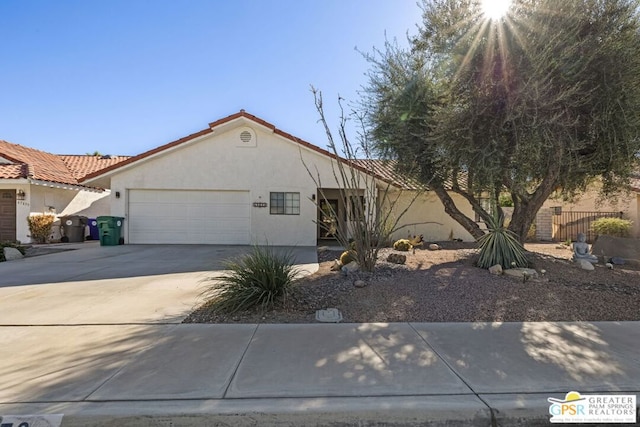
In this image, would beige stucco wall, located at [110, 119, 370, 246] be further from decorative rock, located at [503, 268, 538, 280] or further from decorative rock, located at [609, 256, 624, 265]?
decorative rock, located at [609, 256, 624, 265]

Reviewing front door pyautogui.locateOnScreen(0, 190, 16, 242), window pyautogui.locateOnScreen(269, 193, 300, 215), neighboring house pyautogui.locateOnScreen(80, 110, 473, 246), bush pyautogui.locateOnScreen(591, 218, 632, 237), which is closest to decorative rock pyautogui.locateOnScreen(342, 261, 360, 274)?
neighboring house pyautogui.locateOnScreen(80, 110, 473, 246)

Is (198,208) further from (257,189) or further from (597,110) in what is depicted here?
(597,110)

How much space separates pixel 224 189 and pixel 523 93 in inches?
469

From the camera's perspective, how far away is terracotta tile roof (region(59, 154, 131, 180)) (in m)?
21.6

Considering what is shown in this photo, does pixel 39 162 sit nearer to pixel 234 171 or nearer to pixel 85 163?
pixel 85 163

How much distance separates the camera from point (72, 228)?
1758 cm

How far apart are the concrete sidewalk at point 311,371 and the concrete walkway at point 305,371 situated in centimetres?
1

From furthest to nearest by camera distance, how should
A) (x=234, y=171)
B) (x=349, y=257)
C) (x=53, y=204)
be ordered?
(x=53, y=204), (x=234, y=171), (x=349, y=257)

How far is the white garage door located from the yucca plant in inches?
395

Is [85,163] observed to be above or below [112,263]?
above

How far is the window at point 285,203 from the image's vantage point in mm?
16031

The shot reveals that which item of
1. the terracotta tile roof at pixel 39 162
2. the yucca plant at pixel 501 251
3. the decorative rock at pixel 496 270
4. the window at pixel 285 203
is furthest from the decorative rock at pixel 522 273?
the terracotta tile roof at pixel 39 162

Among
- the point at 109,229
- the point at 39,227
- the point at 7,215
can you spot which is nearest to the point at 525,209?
the point at 109,229

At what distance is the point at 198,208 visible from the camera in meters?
16.0
